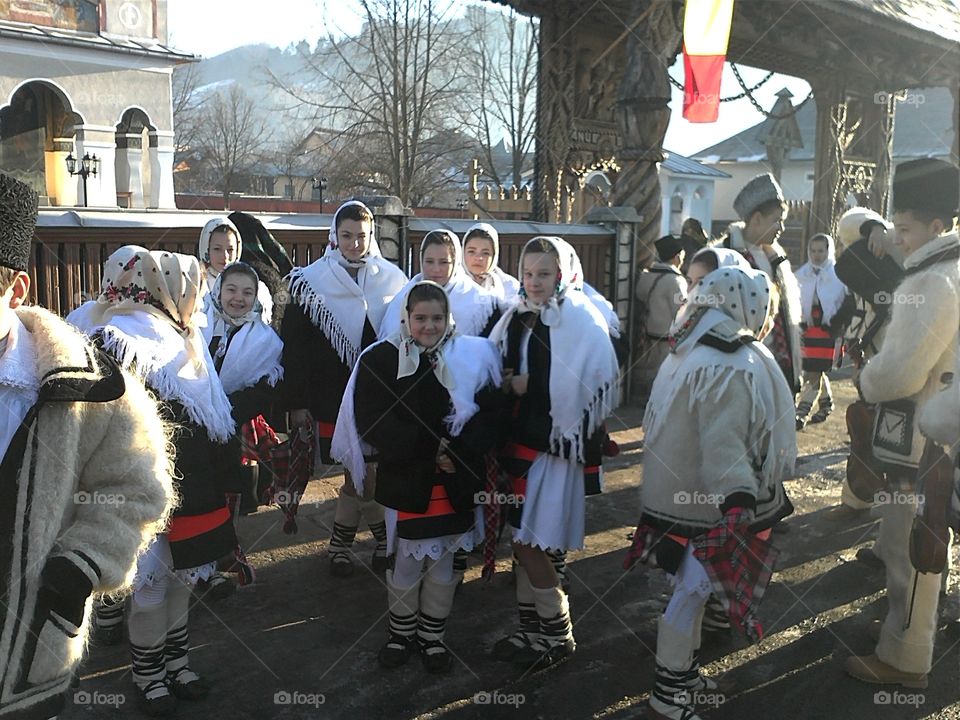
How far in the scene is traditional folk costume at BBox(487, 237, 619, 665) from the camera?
3.65 m

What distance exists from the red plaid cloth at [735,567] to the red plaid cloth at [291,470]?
230cm

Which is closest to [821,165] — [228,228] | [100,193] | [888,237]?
[888,237]

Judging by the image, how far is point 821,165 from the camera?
16000mm

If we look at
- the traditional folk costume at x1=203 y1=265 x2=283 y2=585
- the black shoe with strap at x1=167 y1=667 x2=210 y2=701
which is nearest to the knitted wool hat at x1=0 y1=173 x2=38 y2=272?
the traditional folk costume at x1=203 y1=265 x2=283 y2=585

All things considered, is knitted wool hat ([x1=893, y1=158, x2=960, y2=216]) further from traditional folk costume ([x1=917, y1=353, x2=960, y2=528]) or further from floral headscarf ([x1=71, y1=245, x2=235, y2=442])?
floral headscarf ([x1=71, y1=245, x2=235, y2=442])

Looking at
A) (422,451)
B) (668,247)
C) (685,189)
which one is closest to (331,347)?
(422,451)

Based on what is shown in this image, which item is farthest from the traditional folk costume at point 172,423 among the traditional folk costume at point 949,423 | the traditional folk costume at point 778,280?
the traditional folk costume at point 778,280

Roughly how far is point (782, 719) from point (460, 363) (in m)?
2.02

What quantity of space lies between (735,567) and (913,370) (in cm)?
131

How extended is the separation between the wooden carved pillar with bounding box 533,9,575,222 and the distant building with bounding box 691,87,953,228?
31.0 meters

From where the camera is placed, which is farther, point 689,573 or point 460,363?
point 460,363

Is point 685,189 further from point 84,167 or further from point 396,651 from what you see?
point 396,651

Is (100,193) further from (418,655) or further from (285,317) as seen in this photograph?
(418,655)

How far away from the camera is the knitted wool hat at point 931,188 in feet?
12.2
